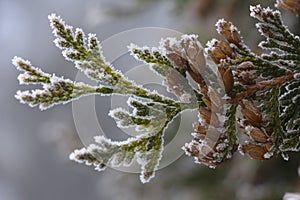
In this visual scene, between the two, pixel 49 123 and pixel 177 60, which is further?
pixel 49 123

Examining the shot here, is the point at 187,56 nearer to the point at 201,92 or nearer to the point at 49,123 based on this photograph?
the point at 201,92

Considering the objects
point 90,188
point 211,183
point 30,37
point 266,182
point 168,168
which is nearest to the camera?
point 266,182

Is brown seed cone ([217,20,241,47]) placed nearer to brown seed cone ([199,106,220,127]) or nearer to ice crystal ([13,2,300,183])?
ice crystal ([13,2,300,183])

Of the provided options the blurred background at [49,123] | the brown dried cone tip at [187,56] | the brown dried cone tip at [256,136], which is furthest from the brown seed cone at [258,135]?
the blurred background at [49,123]

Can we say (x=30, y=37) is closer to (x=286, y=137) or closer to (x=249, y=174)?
(x=249, y=174)

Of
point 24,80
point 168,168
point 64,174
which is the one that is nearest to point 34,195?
point 64,174

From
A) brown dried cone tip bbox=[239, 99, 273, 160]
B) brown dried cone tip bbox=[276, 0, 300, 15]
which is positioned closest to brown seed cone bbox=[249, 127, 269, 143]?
brown dried cone tip bbox=[239, 99, 273, 160]

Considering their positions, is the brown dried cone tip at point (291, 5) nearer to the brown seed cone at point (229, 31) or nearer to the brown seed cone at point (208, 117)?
the brown seed cone at point (229, 31)

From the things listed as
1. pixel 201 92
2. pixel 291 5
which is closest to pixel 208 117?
pixel 201 92
